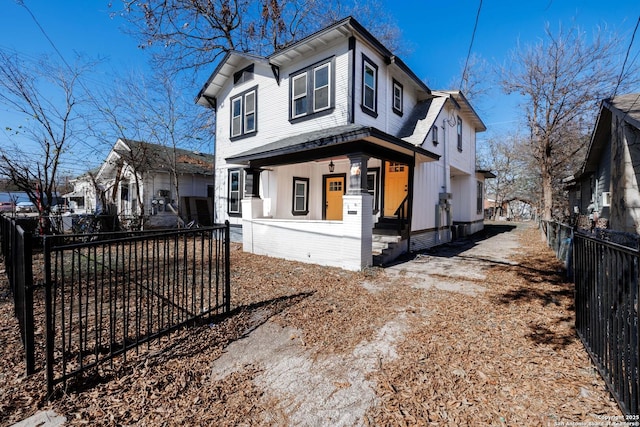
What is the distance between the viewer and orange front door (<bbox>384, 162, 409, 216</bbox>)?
398 inches

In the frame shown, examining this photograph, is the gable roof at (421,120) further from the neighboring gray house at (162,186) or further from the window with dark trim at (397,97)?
the neighboring gray house at (162,186)

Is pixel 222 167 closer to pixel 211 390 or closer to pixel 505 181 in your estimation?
pixel 211 390

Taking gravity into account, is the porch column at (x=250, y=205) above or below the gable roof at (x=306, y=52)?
below

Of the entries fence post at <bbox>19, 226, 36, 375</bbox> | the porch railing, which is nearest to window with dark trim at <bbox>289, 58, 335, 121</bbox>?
the porch railing

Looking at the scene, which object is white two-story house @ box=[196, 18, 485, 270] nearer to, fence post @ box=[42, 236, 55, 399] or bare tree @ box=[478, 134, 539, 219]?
fence post @ box=[42, 236, 55, 399]

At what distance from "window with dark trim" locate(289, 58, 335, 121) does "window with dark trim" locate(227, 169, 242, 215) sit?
13.4 ft

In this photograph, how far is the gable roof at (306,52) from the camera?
8.50m

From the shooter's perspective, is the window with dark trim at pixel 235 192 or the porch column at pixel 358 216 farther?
the window with dark trim at pixel 235 192

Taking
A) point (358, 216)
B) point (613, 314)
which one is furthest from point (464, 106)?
point (613, 314)

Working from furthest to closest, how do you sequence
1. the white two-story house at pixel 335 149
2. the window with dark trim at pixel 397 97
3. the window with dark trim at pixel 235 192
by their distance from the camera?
the window with dark trim at pixel 235 192, the window with dark trim at pixel 397 97, the white two-story house at pixel 335 149

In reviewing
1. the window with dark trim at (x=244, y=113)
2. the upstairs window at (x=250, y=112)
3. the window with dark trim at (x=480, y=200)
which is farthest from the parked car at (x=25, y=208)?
the window with dark trim at (x=480, y=200)

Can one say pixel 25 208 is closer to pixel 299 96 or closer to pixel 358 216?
pixel 299 96

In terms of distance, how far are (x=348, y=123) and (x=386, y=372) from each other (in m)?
7.25

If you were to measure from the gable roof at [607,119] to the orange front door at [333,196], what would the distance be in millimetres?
7842
